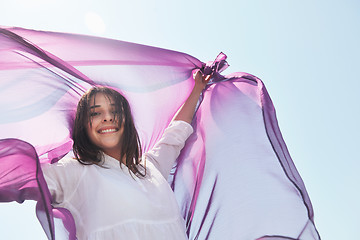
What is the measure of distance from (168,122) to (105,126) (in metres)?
0.66

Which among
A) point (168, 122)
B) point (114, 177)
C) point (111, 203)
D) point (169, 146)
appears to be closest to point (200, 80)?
point (168, 122)

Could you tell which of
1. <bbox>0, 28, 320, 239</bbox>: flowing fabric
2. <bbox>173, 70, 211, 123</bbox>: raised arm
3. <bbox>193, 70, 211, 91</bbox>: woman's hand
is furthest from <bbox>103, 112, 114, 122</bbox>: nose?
<bbox>193, 70, 211, 91</bbox>: woman's hand

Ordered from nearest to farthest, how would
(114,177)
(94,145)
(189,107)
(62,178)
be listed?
(62,178), (114,177), (94,145), (189,107)

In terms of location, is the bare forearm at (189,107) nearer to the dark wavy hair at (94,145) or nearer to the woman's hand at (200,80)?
the woman's hand at (200,80)

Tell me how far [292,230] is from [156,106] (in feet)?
4.33

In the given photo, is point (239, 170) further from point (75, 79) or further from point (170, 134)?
point (75, 79)

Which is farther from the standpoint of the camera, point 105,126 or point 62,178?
point 105,126

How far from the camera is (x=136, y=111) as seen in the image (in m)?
2.78

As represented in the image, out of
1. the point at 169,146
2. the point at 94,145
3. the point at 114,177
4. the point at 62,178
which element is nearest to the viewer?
the point at 62,178

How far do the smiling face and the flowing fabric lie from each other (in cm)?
20

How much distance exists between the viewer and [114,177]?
2090 mm

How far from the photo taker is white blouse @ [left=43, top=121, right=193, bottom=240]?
1910 mm

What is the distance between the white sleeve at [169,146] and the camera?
252cm

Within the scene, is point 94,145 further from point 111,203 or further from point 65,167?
point 111,203
